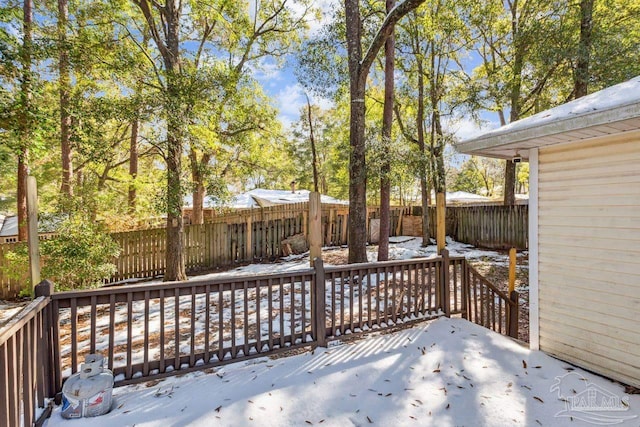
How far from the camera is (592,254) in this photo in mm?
2717

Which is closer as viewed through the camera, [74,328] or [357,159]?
[74,328]

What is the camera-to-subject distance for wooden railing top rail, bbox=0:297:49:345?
1.60 m

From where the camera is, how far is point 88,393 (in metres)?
2.08

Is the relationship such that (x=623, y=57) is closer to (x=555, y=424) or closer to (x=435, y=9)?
(x=435, y=9)

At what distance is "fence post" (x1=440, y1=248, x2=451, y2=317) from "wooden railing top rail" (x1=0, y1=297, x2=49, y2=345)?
3873 mm

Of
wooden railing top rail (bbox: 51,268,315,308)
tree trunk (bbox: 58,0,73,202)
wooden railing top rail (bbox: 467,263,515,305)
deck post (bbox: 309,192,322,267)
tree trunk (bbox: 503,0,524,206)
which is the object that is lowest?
wooden railing top rail (bbox: 467,263,515,305)

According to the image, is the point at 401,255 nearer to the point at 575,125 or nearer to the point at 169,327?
the point at 169,327

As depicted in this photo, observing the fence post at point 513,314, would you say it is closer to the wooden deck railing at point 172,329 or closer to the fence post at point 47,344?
the wooden deck railing at point 172,329

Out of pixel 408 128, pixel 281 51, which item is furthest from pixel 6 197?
pixel 408 128

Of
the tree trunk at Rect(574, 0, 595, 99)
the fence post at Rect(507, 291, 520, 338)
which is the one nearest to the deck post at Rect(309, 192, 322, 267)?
the fence post at Rect(507, 291, 520, 338)

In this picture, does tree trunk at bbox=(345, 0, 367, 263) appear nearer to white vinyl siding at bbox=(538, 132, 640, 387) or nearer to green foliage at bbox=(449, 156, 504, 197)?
white vinyl siding at bbox=(538, 132, 640, 387)

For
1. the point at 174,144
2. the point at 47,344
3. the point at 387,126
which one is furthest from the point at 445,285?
the point at 174,144

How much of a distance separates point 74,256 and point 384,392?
4890 mm

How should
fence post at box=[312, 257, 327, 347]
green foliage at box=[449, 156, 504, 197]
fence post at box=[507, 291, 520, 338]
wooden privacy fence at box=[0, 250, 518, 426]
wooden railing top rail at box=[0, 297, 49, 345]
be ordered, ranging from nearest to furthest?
wooden railing top rail at box=[0, 297, 49, 345], wooden privacy fence at box=[0, 250, 518, 426], fence post at box=[312, 257, 327, 347], fence post at box=[507, 291, 520, 338], green foliage at box=[449, 156, 504, 197]
